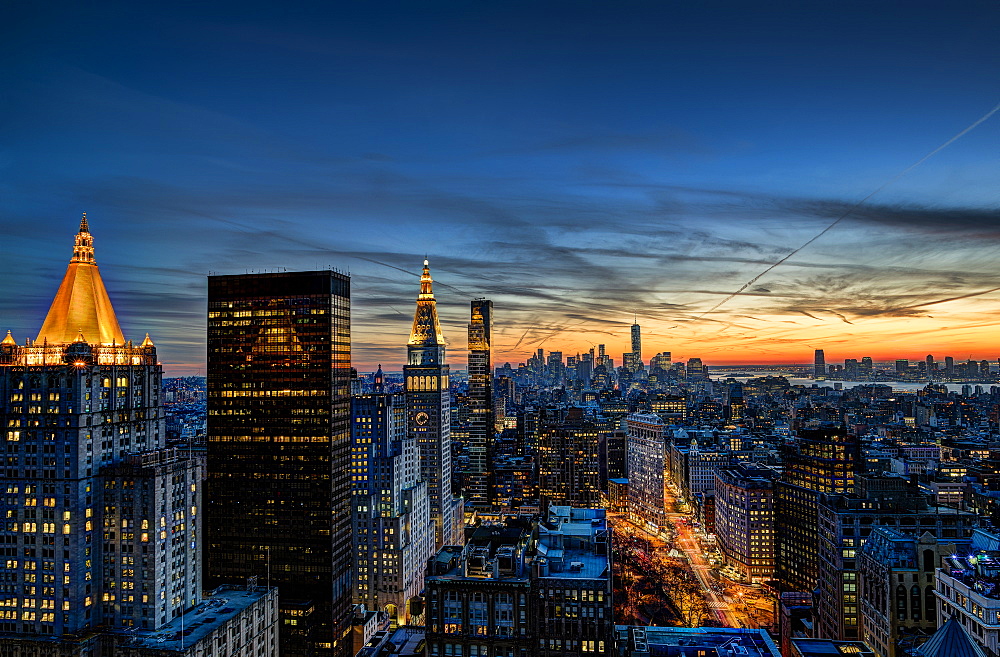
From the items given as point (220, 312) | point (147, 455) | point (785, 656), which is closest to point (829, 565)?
point (785, 656)

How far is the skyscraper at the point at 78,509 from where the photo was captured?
283ft

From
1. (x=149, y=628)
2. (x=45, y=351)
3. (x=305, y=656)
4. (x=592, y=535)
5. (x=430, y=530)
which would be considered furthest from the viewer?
(x=430, y=530)

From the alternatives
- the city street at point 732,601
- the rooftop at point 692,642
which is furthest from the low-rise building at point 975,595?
the city street at point 732,601

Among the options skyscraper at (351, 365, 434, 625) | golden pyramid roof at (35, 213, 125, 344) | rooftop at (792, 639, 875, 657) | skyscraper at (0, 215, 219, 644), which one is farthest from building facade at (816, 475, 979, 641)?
golden pyramid roof at (35, 213, 125, 344)

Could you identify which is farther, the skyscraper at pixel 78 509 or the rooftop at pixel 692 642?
the rooftop at pixel 692 642

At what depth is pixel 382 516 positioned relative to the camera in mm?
153625

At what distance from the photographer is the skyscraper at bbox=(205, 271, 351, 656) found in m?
128

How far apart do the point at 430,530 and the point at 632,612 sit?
59.0m

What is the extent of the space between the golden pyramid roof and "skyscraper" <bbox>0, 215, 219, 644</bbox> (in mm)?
279

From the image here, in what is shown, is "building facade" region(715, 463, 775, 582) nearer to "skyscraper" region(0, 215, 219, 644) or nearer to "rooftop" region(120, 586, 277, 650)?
"rooftop" region(120, 586, 277, 650)

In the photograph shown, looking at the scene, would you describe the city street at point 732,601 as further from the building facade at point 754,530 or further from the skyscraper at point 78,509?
the skyscraper at point 78,509

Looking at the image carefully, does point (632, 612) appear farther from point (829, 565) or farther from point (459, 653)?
point (459, 653)

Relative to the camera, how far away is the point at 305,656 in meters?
121

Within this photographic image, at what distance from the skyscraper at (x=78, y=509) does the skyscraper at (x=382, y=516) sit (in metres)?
58.8
